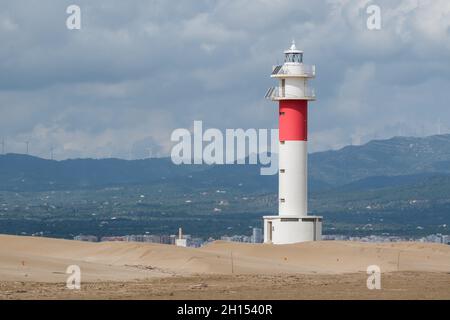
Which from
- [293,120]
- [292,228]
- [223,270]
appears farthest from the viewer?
[292,228]

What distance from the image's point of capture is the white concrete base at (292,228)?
69938 mm

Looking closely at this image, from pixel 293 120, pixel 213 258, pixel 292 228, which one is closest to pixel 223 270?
pixel 213 258

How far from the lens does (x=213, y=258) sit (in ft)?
200

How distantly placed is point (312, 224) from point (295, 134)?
418 cm

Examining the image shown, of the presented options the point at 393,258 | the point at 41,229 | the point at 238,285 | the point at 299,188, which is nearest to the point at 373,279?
the point at 238,285

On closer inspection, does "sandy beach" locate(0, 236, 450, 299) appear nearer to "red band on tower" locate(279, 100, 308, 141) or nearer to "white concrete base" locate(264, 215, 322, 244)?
"white concrete base" locate(264, 215, 322, 244)

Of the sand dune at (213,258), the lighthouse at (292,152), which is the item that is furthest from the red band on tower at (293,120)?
the sand dune at (213,258)

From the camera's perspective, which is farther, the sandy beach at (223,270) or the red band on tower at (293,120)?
the red band on tower at (293,120)

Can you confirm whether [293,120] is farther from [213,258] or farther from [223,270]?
[223,270]

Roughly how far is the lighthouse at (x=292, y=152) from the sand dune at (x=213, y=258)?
1964 mm

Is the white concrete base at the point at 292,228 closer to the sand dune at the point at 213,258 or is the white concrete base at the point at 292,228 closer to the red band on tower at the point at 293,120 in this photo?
the sand dune at the point at 213,258

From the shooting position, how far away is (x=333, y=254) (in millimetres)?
66188

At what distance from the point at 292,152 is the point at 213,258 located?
10.3 m

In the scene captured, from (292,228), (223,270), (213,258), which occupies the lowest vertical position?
(223,270)
